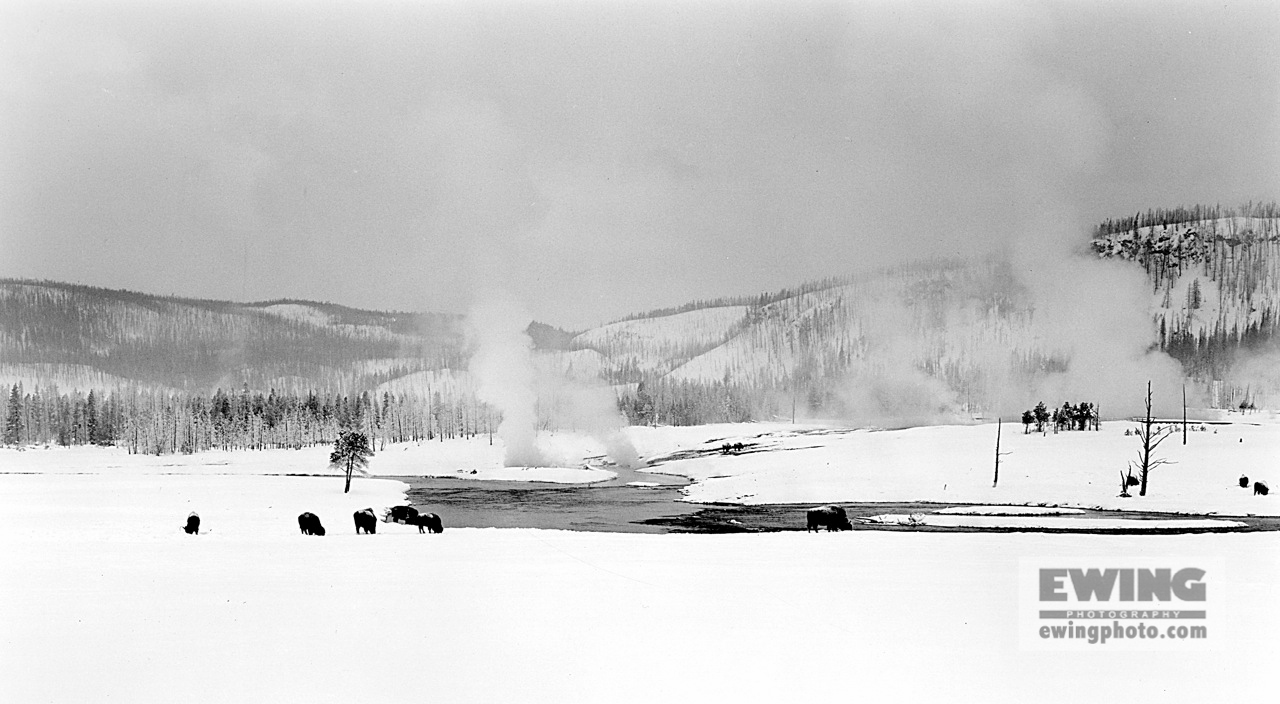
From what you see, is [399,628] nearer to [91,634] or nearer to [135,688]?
[135,688]

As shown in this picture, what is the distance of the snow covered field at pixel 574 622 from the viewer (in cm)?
998

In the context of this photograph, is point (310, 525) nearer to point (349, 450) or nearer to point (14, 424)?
point (349, 450)

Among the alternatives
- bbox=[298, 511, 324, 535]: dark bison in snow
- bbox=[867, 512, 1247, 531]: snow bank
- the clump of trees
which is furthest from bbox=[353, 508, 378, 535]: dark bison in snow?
the clump of trees

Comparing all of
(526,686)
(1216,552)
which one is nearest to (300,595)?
(526,686)

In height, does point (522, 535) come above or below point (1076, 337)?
below

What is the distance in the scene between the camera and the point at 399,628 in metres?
12.0

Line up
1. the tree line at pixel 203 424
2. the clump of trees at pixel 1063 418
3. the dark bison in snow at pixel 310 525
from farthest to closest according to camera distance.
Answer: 1. the tree line at pixel 203 424
2. the clump of trees at pixel 1063 418
3. the dark bison in snow at pixel 310 525

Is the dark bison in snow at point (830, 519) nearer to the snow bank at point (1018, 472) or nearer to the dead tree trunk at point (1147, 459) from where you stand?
the snow bank at point (1018, 472)

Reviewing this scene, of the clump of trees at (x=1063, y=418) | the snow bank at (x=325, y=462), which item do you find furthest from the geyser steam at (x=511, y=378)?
the clump of trees at (x=1063, y=418)

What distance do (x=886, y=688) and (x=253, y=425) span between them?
150 meters

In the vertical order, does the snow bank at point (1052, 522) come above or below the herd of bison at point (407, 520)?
below

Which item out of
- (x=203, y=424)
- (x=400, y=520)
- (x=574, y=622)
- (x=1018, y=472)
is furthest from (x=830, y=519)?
(x=203, y=424)

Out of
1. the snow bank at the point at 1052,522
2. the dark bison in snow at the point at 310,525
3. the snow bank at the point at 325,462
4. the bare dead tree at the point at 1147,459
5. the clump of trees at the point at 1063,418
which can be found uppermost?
the clump of trees at the point at 1063,418

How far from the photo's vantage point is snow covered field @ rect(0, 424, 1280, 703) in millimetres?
9984
